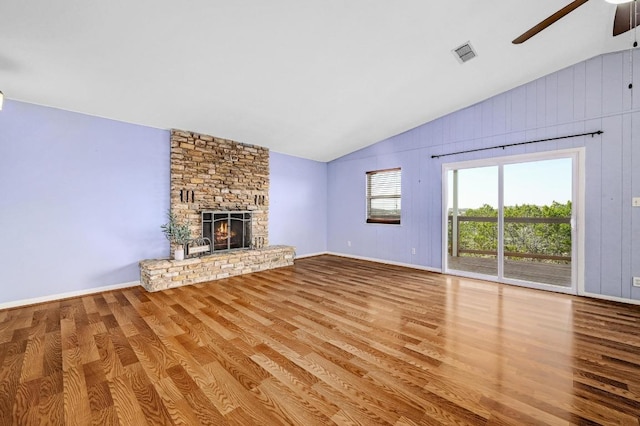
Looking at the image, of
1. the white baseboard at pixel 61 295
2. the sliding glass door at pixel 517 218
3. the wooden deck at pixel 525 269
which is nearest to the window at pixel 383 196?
the sliding glass door at pixel 517 218

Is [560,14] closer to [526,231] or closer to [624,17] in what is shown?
[624,17]

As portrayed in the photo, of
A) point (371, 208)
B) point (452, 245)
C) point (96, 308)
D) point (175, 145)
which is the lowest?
point (96, 308)

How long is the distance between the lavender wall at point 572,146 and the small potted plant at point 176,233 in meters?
4.05

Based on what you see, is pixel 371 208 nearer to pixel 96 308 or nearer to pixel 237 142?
pixel 237 142

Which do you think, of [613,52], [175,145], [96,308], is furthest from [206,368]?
[613,52]

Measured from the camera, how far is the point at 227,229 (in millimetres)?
5160

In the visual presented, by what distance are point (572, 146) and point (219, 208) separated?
5.72 m

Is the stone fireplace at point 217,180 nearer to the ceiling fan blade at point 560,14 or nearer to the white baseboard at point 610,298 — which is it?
the ceiling fan blade at point 560,14

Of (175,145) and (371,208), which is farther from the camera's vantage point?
(371,208)

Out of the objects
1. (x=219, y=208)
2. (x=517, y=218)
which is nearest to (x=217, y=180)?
(x=219, y=208)

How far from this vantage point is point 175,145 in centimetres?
446

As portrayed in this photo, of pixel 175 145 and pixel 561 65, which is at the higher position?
pixel 561 65

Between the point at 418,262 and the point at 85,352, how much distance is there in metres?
5.01

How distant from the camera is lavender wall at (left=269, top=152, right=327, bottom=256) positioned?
6.07 meters
